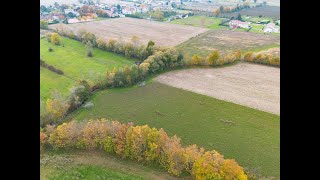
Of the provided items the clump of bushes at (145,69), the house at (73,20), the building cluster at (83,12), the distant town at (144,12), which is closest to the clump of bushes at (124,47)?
the clump of bushes at (145,69)

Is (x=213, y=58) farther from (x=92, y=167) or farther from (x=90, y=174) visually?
(x=90, y=174)

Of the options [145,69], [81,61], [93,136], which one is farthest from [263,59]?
[93,136]

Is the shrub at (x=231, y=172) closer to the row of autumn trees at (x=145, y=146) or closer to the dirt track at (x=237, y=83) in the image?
the row of autumn trees at (x=145, y=146)

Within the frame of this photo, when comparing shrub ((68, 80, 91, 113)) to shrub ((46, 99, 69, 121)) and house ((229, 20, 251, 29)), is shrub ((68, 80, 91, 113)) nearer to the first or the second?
shrub ((46, 99, 69, 121))

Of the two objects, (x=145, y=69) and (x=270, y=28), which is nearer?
(x=145, y=69)

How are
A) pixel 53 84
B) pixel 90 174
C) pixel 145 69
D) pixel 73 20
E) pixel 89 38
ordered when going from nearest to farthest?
1. pixel 90 174
2. pixel 53 84
3. pixel 145 69
4. pixel 89 38
5. pixel 73 20

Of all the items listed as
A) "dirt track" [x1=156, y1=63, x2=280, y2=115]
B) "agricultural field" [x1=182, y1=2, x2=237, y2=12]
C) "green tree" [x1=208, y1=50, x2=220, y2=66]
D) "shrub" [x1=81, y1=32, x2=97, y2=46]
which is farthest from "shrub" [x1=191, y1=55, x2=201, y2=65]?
"agricultural field" [x1=182, y1=2, x2=237, y2=12]
